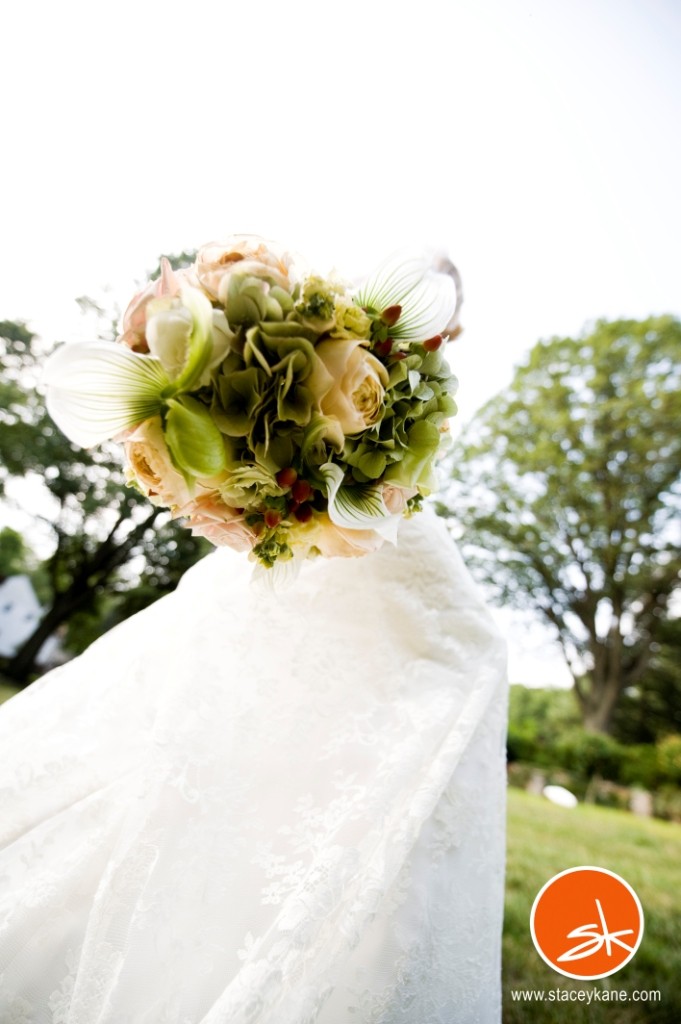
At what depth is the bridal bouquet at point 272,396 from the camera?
85 centimetres

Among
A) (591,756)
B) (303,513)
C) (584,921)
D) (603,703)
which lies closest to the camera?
(303,513)

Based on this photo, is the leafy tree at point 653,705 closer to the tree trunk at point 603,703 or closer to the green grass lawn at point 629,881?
the tree trunk at point 603,703

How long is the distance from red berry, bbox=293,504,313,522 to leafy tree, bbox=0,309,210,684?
10955 mm

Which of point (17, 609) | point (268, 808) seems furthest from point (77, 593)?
point (17, 609)

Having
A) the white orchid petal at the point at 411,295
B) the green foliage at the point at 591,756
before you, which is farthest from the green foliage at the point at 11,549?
the white orchid petal at the point at 411,295

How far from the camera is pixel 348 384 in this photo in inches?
37.9

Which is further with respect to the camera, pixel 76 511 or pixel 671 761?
pixel 76 511

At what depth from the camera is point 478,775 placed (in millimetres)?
1165

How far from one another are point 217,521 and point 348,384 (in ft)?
1.14

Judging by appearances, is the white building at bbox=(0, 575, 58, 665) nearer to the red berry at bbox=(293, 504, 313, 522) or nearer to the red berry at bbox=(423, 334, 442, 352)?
the red berry at bbox=(293, 504, 313, 522)

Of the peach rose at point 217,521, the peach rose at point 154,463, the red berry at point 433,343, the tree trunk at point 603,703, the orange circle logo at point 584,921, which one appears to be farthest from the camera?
the tree trunk at point 603,703

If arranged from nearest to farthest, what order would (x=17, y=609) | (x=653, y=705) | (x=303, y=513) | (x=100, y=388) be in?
1. (x=100, y=388)
2. (x=303, y=513)
3. (x=653, y=705)
4. (x=17, y=609)

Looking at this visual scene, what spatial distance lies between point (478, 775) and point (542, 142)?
16.0 feet

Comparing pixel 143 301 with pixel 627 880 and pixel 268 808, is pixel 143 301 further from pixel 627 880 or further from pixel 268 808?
pixel 627 880
